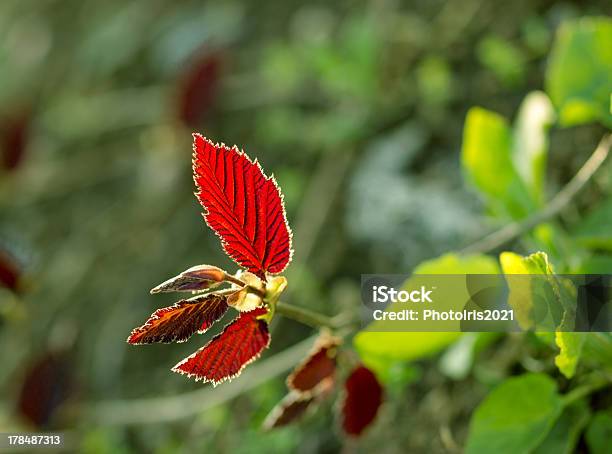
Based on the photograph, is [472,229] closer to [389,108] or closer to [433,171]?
[433,171]

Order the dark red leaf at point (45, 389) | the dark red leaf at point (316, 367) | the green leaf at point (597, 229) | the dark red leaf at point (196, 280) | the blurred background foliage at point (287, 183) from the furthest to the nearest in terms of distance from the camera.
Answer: the dark red leaf at point (45, 389) < the blurred background foliage at point (287, 183) < the green leaf at point (597, 229) < the dark red leaf at point (316, 367) < the dark red leaf at point (196, 280)

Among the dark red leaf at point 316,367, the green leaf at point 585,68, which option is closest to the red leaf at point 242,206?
the dark red leaf at point 316,367

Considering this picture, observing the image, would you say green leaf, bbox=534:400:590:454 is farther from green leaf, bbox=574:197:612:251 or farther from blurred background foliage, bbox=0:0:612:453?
green leaf, bbox=574:197:612:251

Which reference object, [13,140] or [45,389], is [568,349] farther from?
[13,140]

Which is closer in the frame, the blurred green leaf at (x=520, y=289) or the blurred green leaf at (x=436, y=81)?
the blurred green leaf at (x=520, y=289)

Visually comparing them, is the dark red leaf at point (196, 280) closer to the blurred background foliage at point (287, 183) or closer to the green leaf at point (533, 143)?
the blurred background foliage at point (287, 183)

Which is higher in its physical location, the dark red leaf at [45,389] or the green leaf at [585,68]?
the green leaf at [585,68]

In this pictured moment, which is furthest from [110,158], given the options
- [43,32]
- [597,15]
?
[597,15]
